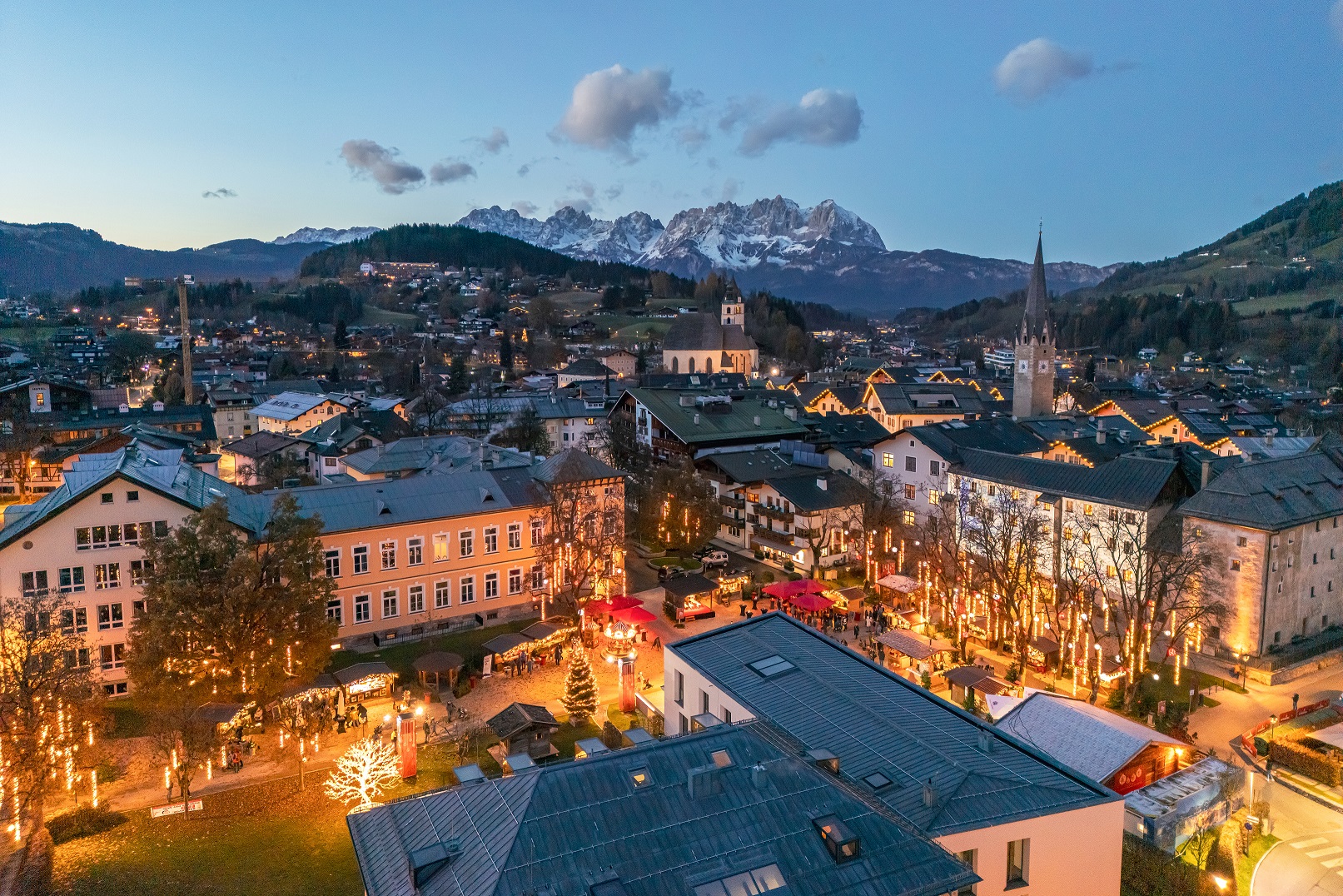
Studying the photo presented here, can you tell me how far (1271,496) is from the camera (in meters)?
32.5

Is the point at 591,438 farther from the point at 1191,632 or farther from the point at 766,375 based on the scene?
the point at 766,375

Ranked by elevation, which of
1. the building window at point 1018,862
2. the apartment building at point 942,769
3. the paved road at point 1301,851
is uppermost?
the apartment building at point 942,769

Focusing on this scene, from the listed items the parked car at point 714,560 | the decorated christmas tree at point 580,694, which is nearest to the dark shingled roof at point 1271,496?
the parked car at point 714,560

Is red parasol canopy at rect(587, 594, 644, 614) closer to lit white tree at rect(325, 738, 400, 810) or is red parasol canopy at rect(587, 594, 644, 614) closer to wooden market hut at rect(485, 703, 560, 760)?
wooden market hut at rect(485, 703, 560, 760)

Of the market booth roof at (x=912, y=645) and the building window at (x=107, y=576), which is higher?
the building window at (x=107, y=576)

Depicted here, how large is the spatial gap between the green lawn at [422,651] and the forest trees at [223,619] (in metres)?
4.31

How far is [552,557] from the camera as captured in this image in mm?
36344

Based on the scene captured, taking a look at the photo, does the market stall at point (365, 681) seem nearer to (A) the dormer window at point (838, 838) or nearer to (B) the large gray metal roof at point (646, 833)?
(B) the large gray metal roof at point (646, 833)

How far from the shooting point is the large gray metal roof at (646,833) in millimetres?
11977

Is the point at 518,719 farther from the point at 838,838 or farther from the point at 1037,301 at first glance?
the point at 1037,301

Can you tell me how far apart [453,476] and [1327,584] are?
38.0m

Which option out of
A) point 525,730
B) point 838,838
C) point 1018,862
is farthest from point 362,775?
point 1018,862

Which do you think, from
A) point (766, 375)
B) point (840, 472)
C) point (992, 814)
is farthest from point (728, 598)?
point (766, 375)

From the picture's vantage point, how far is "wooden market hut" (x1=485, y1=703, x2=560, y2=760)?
24.2 metres
